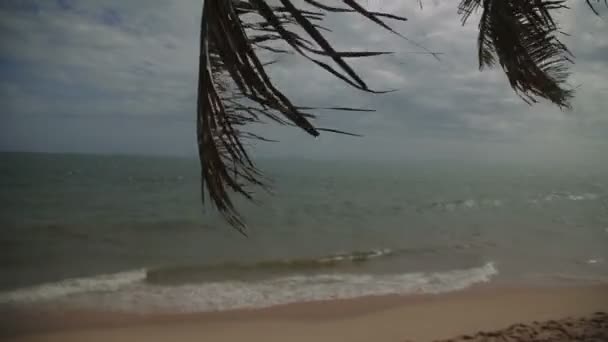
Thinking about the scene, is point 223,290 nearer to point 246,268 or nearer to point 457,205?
point 246,268

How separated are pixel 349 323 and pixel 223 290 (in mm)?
2435

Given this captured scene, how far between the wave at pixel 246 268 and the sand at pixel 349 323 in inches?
80.0

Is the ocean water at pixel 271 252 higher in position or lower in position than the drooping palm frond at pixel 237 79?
lower

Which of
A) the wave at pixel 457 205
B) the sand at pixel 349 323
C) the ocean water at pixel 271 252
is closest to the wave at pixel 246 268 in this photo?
the ocean water at pixel 271 252

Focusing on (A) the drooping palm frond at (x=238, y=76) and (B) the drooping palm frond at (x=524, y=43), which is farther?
(B) the drooping palm frond at (x=524, y=43)

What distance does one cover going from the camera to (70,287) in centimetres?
740

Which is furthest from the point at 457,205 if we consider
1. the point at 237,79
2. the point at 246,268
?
the point at 237,79

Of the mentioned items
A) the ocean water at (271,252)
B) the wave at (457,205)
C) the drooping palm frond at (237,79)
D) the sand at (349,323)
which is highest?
the drooping palm frond at (237,79)

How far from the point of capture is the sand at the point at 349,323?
5.44 meters

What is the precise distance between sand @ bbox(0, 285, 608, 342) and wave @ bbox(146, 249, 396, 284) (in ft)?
6.67

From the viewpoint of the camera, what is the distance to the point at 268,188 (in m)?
1.07

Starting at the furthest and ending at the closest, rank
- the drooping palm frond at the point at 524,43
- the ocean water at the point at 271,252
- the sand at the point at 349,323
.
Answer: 1. the ocean water at the point at 271,252
2. the sand at the point at 349,323
3. the drooping palm frond at the point at 524,43

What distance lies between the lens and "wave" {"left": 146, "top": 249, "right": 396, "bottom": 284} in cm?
816

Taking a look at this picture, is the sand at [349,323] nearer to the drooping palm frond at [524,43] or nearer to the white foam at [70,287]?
the white foam at [70,287]
